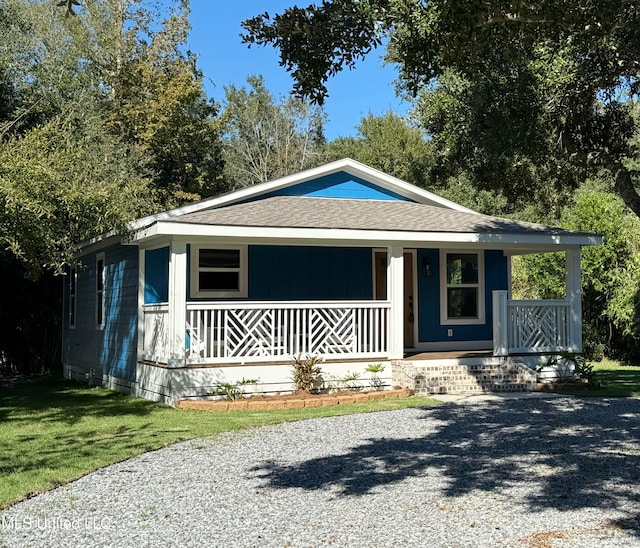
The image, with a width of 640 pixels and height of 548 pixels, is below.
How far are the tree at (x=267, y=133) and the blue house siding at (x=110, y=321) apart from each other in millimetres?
28180

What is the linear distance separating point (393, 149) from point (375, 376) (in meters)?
26.5

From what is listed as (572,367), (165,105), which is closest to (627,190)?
(572,367)

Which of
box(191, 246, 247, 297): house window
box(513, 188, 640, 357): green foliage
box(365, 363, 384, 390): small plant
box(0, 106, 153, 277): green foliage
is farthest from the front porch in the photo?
box(513, 188, 640, 357): green foliage

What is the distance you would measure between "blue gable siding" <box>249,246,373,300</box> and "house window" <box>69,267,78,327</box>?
601 cm

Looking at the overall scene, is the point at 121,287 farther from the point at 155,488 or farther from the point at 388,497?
the point at 388,497

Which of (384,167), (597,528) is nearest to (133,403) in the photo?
(597,528)

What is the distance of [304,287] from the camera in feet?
48.0

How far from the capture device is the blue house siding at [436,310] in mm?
15820

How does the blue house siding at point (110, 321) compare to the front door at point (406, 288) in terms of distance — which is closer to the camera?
the blue house siding at point (110, 321)

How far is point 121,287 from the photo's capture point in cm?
1484

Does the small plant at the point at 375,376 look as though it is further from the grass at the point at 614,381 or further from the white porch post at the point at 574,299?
the white porch post at the point at 574,299

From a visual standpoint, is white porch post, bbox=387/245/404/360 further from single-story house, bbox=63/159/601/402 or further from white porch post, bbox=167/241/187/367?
white porch post, bbox=167/241/187/367

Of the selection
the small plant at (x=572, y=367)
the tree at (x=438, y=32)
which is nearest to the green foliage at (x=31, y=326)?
the small plant at (x=572, y=367)

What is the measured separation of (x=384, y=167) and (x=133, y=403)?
27188 mm
